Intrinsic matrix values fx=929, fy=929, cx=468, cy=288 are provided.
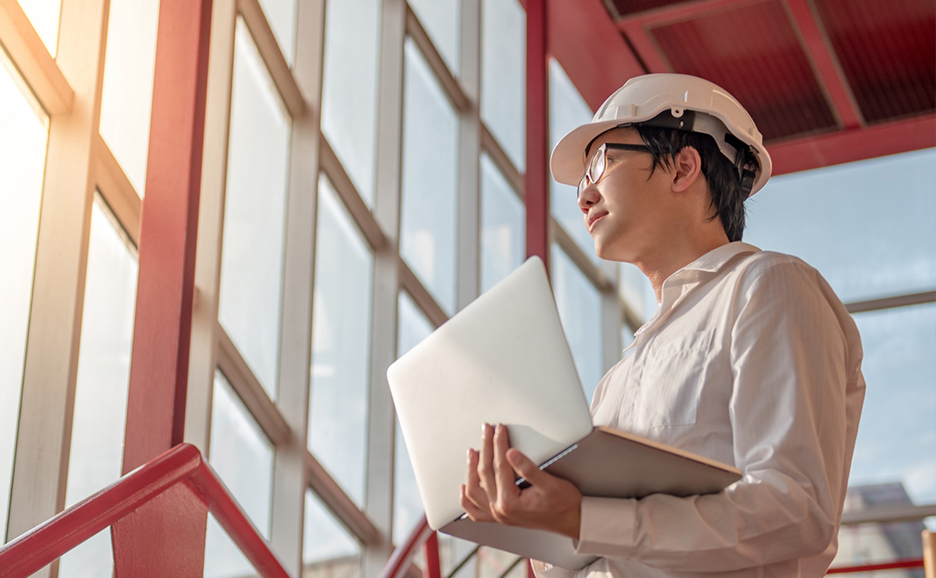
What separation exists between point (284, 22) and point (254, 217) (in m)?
Result: 1.22

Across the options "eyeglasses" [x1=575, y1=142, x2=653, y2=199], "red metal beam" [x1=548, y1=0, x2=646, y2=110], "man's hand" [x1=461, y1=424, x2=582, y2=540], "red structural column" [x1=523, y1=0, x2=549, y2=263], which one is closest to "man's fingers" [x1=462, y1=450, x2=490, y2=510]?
"man's hand" [x1=461, y1=424, x2=582, y2=540]

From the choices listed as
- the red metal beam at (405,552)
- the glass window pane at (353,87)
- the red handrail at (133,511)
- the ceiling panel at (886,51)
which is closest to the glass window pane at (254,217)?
the glass window pane at (353,87)

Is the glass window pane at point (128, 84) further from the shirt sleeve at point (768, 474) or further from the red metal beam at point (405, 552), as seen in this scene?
the shirt sleeve at point (768, 474)

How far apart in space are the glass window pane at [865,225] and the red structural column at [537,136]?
3.83 m

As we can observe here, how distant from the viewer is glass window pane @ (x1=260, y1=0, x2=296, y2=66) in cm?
521

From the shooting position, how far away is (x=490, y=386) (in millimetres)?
1460

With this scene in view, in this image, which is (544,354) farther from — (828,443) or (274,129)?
(274,129)

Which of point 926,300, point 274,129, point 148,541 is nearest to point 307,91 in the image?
point 274,129

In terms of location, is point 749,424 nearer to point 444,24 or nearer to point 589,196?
point 589,196

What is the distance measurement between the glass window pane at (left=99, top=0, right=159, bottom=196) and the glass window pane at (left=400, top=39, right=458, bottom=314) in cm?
249

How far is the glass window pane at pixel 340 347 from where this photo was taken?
212 inches

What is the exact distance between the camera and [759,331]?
150 cm

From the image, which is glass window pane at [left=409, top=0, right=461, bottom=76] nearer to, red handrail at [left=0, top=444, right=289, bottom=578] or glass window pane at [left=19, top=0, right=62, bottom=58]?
glass window pane at [left=19, top=0, right=62, bottom=58]

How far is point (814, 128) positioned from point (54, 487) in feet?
22.0
